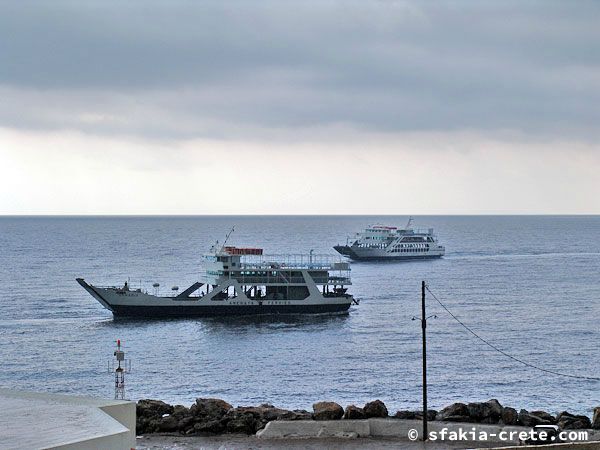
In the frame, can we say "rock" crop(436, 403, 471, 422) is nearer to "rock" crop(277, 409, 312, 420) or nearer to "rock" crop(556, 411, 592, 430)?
"rock" crop(556, 411, 592, 430)

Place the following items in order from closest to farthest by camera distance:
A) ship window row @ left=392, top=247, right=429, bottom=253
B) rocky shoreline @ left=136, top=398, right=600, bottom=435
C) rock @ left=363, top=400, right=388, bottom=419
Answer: rocky shoreline @ left=136, top=398, right=600, bottom=435
rock @ left=363, top=400, right=388, bottom=419
ship window row @ left=392, top=247, right=429, bottom=253

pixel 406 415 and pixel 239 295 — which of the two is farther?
pixel 239 295

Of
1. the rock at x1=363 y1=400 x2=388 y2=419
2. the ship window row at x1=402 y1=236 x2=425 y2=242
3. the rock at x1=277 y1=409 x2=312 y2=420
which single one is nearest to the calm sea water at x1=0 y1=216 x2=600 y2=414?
the rock at x1=277 y1=409 x2=312 y2=420

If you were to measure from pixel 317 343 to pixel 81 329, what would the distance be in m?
19.5

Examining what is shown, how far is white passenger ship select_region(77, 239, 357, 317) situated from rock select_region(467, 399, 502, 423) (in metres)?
48.5

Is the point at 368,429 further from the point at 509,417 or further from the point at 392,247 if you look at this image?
the point at 392,247

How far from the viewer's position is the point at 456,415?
35.0 meters

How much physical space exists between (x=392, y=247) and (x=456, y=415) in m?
128

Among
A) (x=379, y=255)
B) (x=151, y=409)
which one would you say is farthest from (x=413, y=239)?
(x=151, y=409)

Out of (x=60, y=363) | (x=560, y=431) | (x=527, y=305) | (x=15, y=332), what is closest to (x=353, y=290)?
(x=527, y=305)

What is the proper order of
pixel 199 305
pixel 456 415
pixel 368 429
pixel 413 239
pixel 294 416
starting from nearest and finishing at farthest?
pixel 368 429 → pixel 456 415 → pixel 294 416 → pixel 199 305 → pixel 413 239

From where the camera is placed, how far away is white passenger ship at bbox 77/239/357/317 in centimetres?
8125

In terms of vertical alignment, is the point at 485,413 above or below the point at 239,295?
below

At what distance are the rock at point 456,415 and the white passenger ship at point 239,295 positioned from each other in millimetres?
48066
